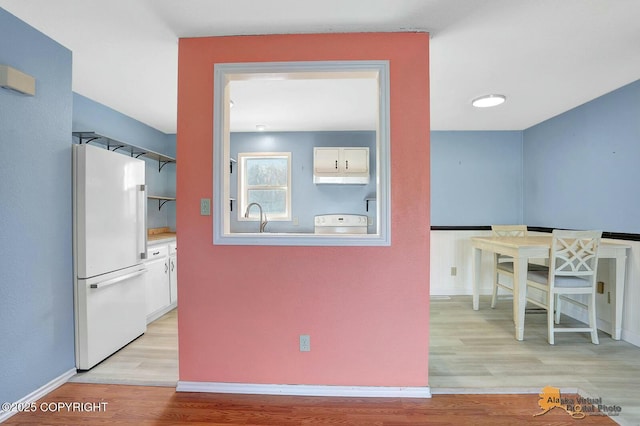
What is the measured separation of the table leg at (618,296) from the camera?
2654 millimetres

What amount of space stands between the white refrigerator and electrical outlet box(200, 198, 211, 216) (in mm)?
976

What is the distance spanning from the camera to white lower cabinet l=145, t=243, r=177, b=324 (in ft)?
10.0

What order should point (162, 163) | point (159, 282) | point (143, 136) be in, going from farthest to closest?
point (162, 163), point (143, 136), point (159, 282)

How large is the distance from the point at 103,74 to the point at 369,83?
2347mm

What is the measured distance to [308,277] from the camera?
1.95 metres

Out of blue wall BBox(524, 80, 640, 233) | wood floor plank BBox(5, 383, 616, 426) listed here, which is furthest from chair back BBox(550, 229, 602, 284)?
wood floor plank BBox(5, 383, 616, 426)

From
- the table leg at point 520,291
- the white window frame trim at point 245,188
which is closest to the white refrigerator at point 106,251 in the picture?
the white window frame trim at point 245,188

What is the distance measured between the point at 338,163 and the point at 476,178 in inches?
80.2

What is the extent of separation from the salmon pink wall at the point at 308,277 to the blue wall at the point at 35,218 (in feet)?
3.05

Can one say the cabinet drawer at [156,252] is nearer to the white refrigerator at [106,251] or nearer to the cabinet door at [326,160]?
the white refrigerator at [106,251]

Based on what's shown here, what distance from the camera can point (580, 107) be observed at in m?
3.21

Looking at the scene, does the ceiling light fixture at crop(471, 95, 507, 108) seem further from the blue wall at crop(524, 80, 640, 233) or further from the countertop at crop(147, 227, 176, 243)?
the countertop at crop(147, 227, 176, 243)

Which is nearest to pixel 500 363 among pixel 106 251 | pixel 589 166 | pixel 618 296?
pixel 618 296

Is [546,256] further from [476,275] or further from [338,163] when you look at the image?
[338,163]
